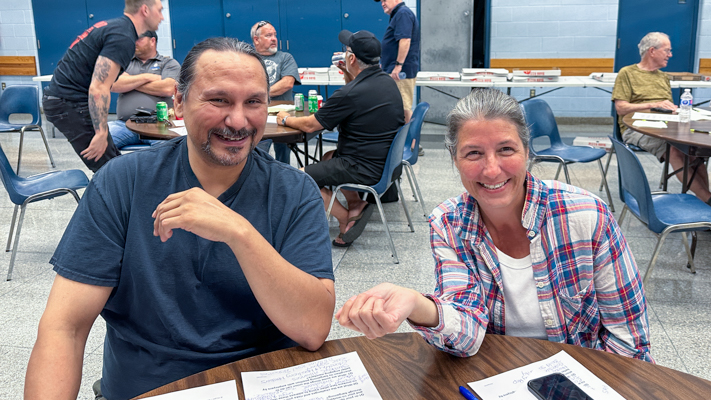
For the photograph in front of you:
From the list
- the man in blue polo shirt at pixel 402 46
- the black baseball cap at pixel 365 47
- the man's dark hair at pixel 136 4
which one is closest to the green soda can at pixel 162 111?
the man's dark hair at pixel 136 4

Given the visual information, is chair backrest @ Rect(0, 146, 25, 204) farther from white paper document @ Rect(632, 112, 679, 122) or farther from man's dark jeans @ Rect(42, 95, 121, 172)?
white paper document @ Rect(632, 112, 679, 122)

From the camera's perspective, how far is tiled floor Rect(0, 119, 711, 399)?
2.39 m

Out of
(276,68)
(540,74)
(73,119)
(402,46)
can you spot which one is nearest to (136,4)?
(73,119)

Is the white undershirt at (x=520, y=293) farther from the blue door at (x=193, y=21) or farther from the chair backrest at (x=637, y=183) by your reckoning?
the blue door at (x=193, y=21)

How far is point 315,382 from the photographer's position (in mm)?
1068

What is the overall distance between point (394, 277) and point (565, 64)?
5652mm

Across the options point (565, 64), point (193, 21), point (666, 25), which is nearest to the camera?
point (666, 25)

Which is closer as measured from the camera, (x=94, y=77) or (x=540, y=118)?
(x=94, y=77)

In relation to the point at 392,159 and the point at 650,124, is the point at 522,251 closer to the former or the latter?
the point at 392,159

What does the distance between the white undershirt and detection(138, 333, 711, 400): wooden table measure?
0.18m

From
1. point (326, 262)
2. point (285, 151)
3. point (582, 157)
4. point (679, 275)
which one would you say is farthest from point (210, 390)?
point (285, 151)

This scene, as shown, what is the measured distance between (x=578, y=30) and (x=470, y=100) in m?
7.03

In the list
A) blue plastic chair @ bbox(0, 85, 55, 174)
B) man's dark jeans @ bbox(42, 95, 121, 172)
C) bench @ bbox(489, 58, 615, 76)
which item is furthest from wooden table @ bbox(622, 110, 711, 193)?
blue plastic chair @ bbox(0, 85, 55, 174)

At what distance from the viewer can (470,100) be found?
136 cm
